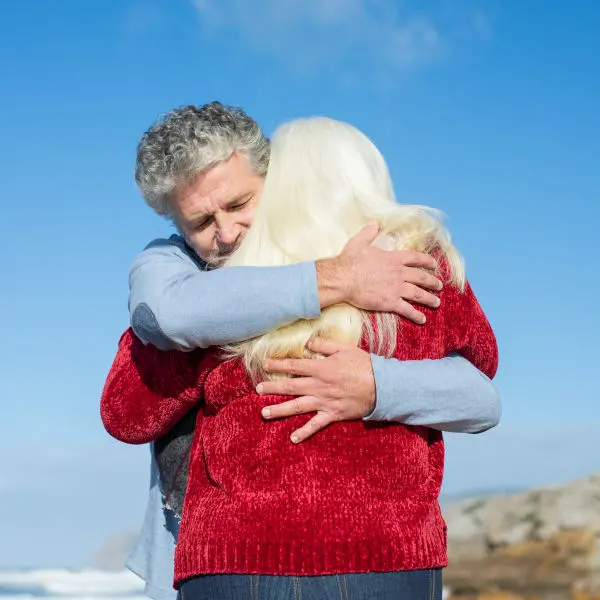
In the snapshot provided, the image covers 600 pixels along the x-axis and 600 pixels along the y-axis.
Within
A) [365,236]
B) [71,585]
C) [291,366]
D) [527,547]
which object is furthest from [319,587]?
[71,585]

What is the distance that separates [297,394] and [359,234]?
35 cm

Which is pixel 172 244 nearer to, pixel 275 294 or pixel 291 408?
pixel 275 294

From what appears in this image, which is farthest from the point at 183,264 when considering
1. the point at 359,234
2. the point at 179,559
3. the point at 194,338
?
the point at 179,559

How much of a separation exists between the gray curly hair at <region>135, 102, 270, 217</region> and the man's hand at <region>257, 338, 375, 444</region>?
0.62 m

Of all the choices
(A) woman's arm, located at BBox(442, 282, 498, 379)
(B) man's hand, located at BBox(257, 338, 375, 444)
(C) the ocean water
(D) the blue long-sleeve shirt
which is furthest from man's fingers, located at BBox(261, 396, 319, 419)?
(C) the ocean water

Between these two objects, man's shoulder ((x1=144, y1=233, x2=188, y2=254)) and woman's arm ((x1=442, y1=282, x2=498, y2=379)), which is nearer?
woman's arm ((x1=442, y1=282, x2=498, y2=379))

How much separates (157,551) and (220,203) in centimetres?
101

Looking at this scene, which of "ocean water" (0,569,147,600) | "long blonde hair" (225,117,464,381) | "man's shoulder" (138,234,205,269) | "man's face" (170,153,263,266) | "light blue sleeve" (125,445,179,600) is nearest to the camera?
→ "long blonde hair" (225,117,464,381)

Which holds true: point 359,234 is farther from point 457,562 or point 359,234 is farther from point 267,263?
point 457,562

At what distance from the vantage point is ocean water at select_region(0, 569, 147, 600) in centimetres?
1528

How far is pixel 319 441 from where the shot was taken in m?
1.74

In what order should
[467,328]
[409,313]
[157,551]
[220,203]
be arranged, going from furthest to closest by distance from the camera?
[157,551] < [220,203] < [467,328] < [409,313]

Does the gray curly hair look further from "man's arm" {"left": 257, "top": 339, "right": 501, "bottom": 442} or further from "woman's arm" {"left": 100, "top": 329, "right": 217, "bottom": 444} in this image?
"man's arm" {"left": 257, "top": 339, "right": 501, "bottom": 442}

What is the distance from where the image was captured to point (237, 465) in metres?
1.75
